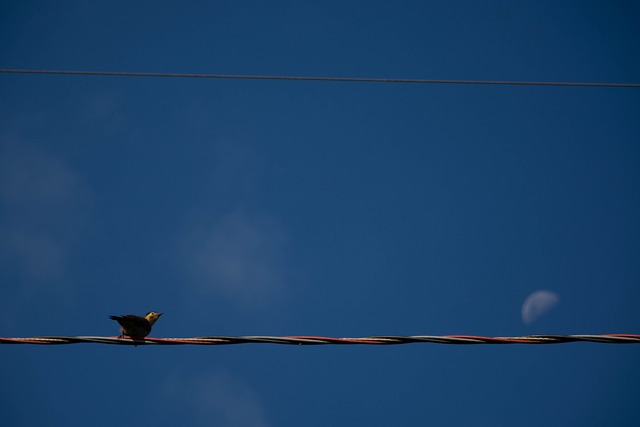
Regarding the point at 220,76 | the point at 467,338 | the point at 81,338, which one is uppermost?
the point at 220,76

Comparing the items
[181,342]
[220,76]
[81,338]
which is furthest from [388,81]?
[81,338]

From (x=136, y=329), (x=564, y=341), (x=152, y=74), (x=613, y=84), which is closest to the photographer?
(x=564, y=341)

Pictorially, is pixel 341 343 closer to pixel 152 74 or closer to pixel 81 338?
pixel 81 338

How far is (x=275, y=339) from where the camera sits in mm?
3496

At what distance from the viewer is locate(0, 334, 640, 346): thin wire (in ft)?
11.3

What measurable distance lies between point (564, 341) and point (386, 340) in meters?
1.26

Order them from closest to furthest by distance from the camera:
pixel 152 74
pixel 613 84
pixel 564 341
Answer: pixel 564 341
pixel 613 84
pixel 152 74

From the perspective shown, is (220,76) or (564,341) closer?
(564,341)

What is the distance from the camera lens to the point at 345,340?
3.47 m

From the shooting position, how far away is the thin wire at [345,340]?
11.3ft

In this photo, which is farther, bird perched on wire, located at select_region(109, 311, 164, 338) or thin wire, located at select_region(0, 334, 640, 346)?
bird perched on wire, located at select_region(109, 311, 164, 338)

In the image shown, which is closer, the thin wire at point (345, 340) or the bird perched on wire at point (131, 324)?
the thin wire at point (345, 340)

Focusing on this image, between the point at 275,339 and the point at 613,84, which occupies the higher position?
the point at 613,84

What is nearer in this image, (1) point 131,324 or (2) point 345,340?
(2) point 345,340
